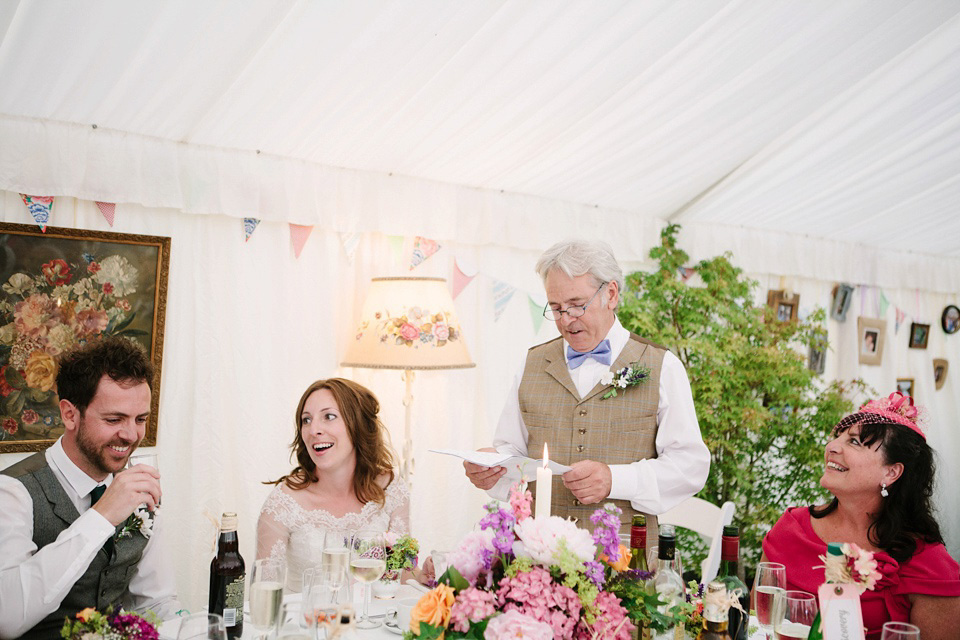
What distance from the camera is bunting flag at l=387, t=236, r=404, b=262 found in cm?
380

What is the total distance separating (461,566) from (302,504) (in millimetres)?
1377

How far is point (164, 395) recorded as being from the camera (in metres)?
3.23

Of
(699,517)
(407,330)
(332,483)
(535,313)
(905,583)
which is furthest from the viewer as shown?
(535,313)

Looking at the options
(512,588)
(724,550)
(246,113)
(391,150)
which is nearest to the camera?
(512,588)

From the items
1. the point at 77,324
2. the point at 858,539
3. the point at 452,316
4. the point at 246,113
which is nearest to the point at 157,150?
the point at 246,113

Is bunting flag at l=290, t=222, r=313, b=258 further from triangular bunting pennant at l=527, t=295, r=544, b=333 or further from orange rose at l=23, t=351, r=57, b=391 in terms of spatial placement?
triangular bunting pennant at l=527, t=295, r=544, b=333

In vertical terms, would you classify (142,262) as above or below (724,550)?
above

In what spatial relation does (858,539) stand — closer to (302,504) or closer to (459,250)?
(302,504)

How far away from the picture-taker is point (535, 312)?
4.27 meters

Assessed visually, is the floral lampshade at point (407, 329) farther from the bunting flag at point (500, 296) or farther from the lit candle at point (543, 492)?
the lit candle at point (543, 492)

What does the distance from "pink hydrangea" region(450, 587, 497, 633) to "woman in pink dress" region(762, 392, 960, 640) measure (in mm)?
1133

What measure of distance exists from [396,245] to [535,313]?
917 millimetres

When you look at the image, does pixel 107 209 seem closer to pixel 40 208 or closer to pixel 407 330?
pixel 40 208

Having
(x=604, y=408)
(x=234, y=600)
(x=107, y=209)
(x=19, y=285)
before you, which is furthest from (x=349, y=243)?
(x=234, y=600)
